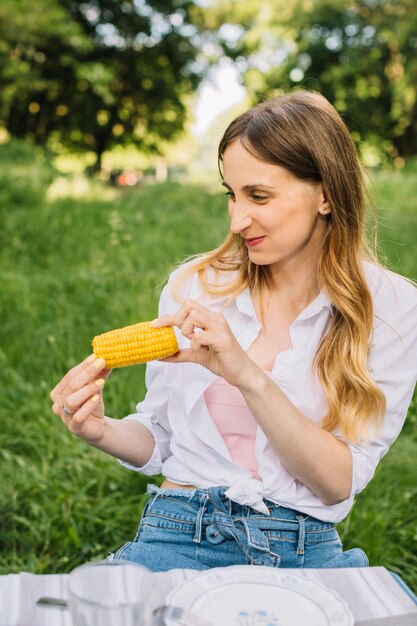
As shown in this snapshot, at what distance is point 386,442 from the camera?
194 centimetres

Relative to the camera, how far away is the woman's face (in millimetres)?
1863

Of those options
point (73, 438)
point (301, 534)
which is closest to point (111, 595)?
point (301, 534)

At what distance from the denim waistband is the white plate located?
0.51m

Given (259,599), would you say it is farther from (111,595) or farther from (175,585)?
(111,595)

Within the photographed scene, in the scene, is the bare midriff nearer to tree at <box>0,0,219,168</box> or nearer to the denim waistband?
the denim waistband

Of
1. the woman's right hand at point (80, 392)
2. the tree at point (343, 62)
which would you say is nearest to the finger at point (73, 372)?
the woman's right hand at point (80, 392)

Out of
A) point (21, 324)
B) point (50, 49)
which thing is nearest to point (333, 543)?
point (21, 324)

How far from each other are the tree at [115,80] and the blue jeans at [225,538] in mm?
17789

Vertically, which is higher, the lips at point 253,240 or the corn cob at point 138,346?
the lips at point 253,240

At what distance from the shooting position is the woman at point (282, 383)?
180cm

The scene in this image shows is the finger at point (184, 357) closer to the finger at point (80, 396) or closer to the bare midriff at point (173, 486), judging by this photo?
the finger at point (80, 396)

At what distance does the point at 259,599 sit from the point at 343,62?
95.2 feet

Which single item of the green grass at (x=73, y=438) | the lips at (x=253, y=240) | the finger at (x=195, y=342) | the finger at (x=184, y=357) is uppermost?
the lips at (x=253, y=240)

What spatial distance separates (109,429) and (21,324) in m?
2.82
